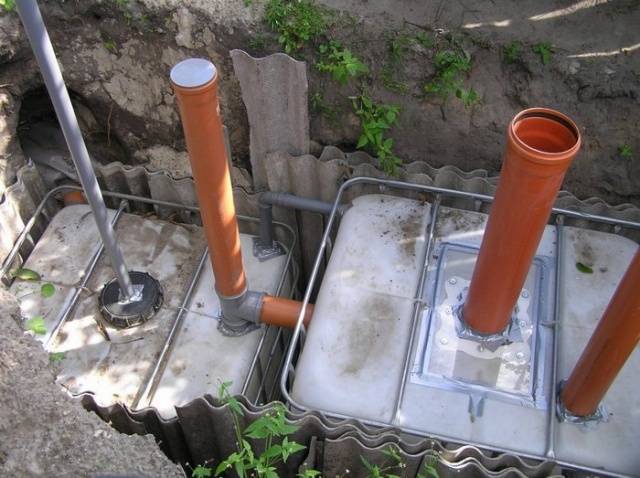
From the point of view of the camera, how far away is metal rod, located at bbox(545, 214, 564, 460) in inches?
193

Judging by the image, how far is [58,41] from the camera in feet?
22.0

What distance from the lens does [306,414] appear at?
16.2ft

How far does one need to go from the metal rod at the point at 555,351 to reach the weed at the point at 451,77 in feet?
4.47

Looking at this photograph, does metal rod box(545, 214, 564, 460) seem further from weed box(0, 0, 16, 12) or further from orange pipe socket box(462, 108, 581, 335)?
weed box(0, 0, 16, 12)

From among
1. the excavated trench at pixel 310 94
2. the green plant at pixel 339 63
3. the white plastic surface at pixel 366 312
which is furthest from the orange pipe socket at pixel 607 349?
the green plant at pixel 339 63

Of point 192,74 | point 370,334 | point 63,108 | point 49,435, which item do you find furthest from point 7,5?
point 370,334

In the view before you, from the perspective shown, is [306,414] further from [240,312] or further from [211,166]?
[211,166]

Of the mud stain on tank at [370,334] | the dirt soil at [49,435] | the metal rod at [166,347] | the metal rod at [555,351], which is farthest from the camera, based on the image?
the metal rod at [166,347]

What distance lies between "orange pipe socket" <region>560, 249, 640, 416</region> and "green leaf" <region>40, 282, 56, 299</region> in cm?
460

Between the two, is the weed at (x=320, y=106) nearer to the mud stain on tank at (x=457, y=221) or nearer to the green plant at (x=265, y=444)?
the mud stain on tank at (x=457, y=221)

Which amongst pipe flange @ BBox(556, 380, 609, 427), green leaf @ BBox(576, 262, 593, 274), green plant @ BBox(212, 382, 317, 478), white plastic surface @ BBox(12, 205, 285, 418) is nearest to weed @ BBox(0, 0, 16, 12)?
white plastic surface @ BBox(12, 205, 285, 418)

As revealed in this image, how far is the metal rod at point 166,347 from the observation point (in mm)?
5789

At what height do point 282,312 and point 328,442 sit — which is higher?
point 328,442

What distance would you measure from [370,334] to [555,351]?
1.44 m
